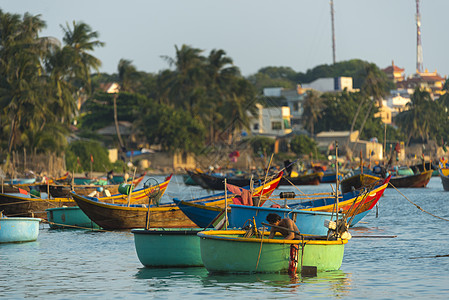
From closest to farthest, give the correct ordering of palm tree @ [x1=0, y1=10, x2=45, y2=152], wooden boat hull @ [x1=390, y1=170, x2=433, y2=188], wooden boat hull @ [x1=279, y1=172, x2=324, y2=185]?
wooden boat hull @ [x1=390, y1=170, x2=433, y2=188], palm tree @ [x1=0, y1=10, x2=45, y2=152], wooden boat hull @ [x1=279, y1=172, x2=324, y2=185]

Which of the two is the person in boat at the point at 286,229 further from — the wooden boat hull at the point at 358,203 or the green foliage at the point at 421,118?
the green foliage at the point at 421,118

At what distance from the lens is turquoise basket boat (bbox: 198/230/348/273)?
55.8 ft

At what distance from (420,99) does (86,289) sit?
381ft

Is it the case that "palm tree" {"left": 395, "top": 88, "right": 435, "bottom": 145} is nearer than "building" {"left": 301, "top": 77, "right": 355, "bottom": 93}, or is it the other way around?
"palm tree" {"left": 395, "top": 88, "right": 435, "bottom": 145}

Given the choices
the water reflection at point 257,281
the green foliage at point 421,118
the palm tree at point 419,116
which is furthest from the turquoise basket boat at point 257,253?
the palm tree at point 419,116

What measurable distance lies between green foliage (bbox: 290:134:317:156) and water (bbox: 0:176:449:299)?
76.4 m

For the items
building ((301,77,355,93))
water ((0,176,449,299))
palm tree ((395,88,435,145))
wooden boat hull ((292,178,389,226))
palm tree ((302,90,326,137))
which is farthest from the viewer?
building ((301,77,355,93))

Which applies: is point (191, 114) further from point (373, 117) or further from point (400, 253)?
point (400, 253)

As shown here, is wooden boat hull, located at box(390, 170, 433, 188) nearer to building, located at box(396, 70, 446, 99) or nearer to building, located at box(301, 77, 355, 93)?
building, located at box(301, 77, 355, 93)

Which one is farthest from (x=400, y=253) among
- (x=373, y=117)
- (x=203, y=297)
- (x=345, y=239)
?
(x=373, y=117)

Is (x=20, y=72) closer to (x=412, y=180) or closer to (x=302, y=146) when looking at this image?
(x=412, y=180)

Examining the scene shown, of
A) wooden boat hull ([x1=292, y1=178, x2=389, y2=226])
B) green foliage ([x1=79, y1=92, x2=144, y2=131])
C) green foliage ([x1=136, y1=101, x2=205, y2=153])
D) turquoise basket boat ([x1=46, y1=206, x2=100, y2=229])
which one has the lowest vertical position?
turquoise basket boat ([x1=46, y1=206, x2=100, y2=229])

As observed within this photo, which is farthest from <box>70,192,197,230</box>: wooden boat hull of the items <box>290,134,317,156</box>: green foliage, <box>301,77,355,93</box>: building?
<box>301,77,355,93</box>: building

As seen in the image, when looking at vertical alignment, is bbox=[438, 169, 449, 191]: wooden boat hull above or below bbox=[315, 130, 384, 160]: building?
below
